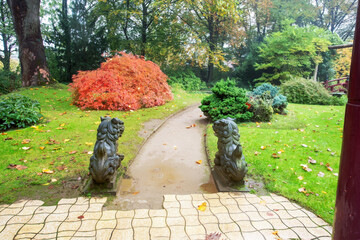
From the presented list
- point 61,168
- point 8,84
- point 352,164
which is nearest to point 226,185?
point 352,164

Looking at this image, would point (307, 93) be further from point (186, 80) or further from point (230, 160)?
point (230, 160)

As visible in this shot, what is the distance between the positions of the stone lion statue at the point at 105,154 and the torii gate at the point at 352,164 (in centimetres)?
316

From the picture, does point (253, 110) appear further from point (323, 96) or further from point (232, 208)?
point (323, 96)

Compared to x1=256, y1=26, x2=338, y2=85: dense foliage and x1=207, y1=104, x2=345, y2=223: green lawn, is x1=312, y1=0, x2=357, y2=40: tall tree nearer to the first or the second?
x1=256, y1=26, x2=338, y2=85: dense foliage

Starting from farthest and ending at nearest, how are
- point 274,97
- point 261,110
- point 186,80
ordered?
1. point 186,80
2. point 274,97
3. point 261,110

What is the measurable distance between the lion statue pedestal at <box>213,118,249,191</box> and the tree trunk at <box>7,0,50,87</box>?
12.0 meters

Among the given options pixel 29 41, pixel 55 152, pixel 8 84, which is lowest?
pixel 55 152

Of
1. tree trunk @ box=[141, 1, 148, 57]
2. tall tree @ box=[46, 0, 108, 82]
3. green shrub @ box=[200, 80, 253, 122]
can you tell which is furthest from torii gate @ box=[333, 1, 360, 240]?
tree trunk @ box=[141, 1, 148, 57]

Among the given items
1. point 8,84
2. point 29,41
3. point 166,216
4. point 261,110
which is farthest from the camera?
point 8,84

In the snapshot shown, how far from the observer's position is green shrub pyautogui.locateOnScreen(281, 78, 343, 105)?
1354 cm

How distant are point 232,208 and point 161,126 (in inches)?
196

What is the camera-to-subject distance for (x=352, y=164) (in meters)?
1.20

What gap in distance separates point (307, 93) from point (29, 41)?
51.1 feet

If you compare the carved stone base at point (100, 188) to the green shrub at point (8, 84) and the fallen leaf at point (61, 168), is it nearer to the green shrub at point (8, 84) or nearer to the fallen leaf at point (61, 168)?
the fallen leaf at point (61, 168)
